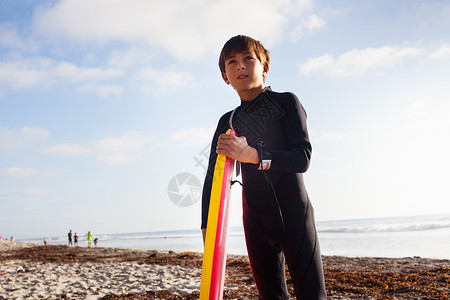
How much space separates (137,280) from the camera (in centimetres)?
A: 808

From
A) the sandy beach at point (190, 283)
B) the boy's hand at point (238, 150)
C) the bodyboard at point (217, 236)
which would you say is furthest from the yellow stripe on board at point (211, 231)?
the sandy beach at point (190, 283)

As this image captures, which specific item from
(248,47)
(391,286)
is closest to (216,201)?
(248,47)

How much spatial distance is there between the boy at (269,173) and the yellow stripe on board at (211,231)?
130 millimetres

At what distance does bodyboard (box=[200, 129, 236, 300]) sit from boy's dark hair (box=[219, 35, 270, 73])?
0.68 metres

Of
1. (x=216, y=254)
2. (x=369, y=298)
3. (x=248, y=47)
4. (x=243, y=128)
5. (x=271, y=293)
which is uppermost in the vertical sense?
(x=248, y=47)

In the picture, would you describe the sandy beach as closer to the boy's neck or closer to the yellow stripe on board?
the yellow stripe on board

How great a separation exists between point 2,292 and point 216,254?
7856mm

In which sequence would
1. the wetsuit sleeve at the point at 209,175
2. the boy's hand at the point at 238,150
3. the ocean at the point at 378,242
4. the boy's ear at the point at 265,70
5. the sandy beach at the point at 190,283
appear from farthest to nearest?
the ocean at the point at 378,242 < the sandy beach at the point at 190,283 < the boy's ear at the point at 265,70 < the wetsuit sleeve at the point at 209,175 < the boy's hand at the point at 238,150

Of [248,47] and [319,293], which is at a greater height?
[248,47]

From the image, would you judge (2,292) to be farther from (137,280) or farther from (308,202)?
(308,202)

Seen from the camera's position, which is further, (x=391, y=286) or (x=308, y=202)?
(x=391, y=286)

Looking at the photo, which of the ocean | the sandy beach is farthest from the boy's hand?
the ocean

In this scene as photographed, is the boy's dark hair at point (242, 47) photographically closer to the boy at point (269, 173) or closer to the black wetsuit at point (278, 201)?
the boy at point (269, 173)

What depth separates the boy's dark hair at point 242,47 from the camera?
185 centimetres
